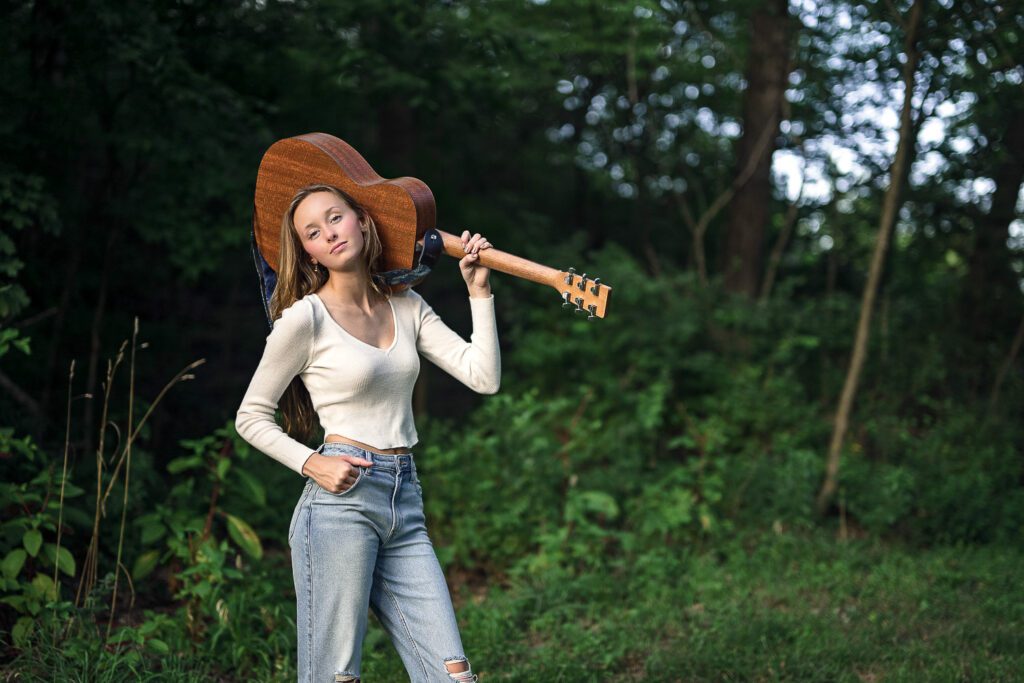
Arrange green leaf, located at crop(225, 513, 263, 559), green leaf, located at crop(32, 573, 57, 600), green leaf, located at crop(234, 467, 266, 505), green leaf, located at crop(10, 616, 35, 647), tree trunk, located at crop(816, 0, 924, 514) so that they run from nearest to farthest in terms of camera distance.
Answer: green leaf, located at crop(10, 616, 35, 647) → green leaf, located at crop(32, 573, 57, 600) → green leaf, located at crop(225, 513, 263, 559) → green leaf, located at crop(234, 467, 266, 505) → tree trunk, located at crop(816, 0, 924, 514)

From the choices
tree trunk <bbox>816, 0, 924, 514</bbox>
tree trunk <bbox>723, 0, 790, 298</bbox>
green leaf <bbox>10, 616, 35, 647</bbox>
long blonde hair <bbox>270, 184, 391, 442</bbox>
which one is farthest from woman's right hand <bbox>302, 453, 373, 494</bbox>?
tree trunk <bbox>723, 0, 790, 298</bbox>

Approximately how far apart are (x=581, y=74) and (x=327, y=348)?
895 cm

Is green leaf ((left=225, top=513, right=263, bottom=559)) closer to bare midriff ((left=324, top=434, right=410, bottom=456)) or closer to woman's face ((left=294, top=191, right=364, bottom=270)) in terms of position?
bare midriff ((left=324, top=434, right=410, bottom=456))

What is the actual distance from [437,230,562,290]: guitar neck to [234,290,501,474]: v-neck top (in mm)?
325

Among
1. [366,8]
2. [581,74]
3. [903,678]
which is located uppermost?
[581,74]

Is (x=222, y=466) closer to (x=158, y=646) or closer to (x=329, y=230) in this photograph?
(x=158, y=646)

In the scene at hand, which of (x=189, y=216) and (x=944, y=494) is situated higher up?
(x=189, y=216)

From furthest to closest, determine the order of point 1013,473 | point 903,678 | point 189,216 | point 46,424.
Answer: point 1013,473
point 189,216
point 46,424
point 903,678

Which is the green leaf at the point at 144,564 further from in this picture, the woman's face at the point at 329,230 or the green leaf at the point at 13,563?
the woman's face at the point at 329,230

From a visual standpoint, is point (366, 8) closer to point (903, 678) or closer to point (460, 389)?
point (903, 678)

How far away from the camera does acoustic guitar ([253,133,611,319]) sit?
3039 mm

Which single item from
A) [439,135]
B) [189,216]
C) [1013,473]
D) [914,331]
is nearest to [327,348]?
[189,216]

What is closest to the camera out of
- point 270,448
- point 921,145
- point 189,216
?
point 270,448

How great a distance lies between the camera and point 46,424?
17.7 ft
